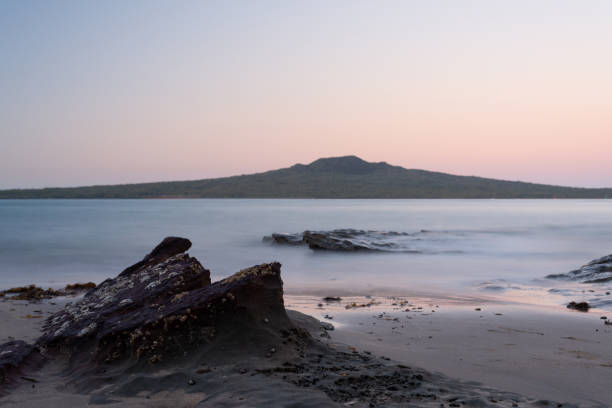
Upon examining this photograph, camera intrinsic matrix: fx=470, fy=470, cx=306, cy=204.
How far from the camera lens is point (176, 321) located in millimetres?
4699

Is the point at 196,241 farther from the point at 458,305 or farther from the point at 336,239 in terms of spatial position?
the point at 458,305

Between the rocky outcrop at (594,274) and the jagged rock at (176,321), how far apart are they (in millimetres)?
9968

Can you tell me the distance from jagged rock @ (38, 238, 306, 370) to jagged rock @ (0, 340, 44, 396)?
0.91ft

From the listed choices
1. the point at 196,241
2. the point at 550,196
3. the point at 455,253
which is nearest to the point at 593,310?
the point at 455,253

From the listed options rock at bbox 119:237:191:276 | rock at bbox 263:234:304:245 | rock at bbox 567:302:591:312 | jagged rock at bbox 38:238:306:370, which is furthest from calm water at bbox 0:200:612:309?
jagged rock at bbox 38:238:306:370

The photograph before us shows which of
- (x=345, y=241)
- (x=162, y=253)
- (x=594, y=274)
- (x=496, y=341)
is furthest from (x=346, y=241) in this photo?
(x=496, y=341)

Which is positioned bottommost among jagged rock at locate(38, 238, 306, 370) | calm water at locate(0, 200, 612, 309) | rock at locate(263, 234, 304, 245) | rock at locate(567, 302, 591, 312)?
calm water at locate(0, 200, 612, 309)

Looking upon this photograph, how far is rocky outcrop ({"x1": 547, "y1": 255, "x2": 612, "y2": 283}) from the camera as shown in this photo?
38.3 ft

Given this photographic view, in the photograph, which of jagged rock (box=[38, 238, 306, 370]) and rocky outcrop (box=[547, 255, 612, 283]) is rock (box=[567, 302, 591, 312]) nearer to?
rocky outcrop (box=[547, 255, 612, 283])

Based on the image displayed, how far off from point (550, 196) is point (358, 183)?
59910 millimetres

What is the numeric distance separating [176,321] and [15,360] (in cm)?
170

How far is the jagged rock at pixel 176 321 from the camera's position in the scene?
15.1ft

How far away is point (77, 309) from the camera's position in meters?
6.43

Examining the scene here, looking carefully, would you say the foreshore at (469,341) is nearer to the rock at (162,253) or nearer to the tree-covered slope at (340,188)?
the rock at (162,253)
